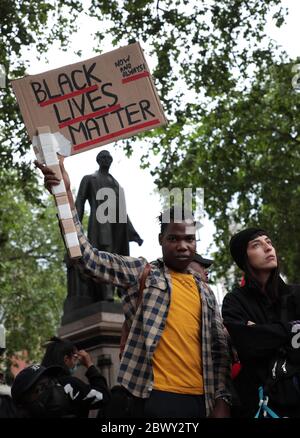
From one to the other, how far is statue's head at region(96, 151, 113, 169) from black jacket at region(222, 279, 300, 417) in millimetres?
6002

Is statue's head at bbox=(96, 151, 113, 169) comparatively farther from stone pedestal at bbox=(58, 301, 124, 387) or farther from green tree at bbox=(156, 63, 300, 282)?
green tree at bbox=(156, 63, 300, 282)

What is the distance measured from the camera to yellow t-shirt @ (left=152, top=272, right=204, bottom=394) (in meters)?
3.96

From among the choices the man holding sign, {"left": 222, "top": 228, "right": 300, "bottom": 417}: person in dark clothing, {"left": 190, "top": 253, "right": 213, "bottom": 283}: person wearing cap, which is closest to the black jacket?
{"left": 222, "top": 228, "right": 300, "bottom": 417}: person in dark clothing

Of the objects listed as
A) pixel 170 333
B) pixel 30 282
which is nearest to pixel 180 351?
pixel 170 333

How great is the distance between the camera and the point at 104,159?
33.1ft

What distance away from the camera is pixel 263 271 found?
4242mm

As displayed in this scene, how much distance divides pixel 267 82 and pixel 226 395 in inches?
568

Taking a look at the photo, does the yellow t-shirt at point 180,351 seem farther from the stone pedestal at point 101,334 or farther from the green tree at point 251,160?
the green tree at point 251,160

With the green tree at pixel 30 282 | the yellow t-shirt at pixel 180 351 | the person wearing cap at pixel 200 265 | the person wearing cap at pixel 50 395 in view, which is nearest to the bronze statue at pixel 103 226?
the person wearing cap at pixel 200 265

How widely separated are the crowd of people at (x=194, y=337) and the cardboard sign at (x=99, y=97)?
2.14 ft

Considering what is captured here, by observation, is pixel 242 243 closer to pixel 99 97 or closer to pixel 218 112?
pixel 99 97
